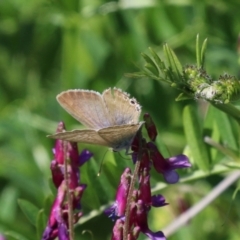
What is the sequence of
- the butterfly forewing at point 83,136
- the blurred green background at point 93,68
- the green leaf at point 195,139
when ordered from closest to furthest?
the butterfly forewing at point 83,136
the green leaf at point 195,139
the blurred green background at point 93,68

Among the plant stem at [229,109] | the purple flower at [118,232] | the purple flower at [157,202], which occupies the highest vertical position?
the plant stem at [229,109]

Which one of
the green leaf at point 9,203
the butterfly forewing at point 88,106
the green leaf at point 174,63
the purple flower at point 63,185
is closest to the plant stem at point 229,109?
the green leaf at point 174,63

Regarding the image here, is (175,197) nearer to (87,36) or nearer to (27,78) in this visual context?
(87,36)

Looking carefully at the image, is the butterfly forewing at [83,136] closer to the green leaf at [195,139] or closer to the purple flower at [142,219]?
the purple flower at [142,219]

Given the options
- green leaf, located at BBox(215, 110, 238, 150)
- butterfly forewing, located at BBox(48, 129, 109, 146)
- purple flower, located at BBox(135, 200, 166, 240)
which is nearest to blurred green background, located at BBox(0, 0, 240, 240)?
green leaf, located at BBox(215, 110, 238, 150)

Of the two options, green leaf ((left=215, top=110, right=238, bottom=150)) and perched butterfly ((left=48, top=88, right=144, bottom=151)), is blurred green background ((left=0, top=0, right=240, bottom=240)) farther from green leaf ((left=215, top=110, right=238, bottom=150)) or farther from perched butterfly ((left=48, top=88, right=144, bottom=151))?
perched butterfly ((left=48, top=88, right=144, bottom=151))

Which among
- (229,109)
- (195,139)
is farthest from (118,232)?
(195,139)

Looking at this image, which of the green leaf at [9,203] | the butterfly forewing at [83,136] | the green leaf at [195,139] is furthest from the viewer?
the green leaf at [9,203]

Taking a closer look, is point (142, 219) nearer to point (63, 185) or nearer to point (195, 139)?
point (63, 185)
